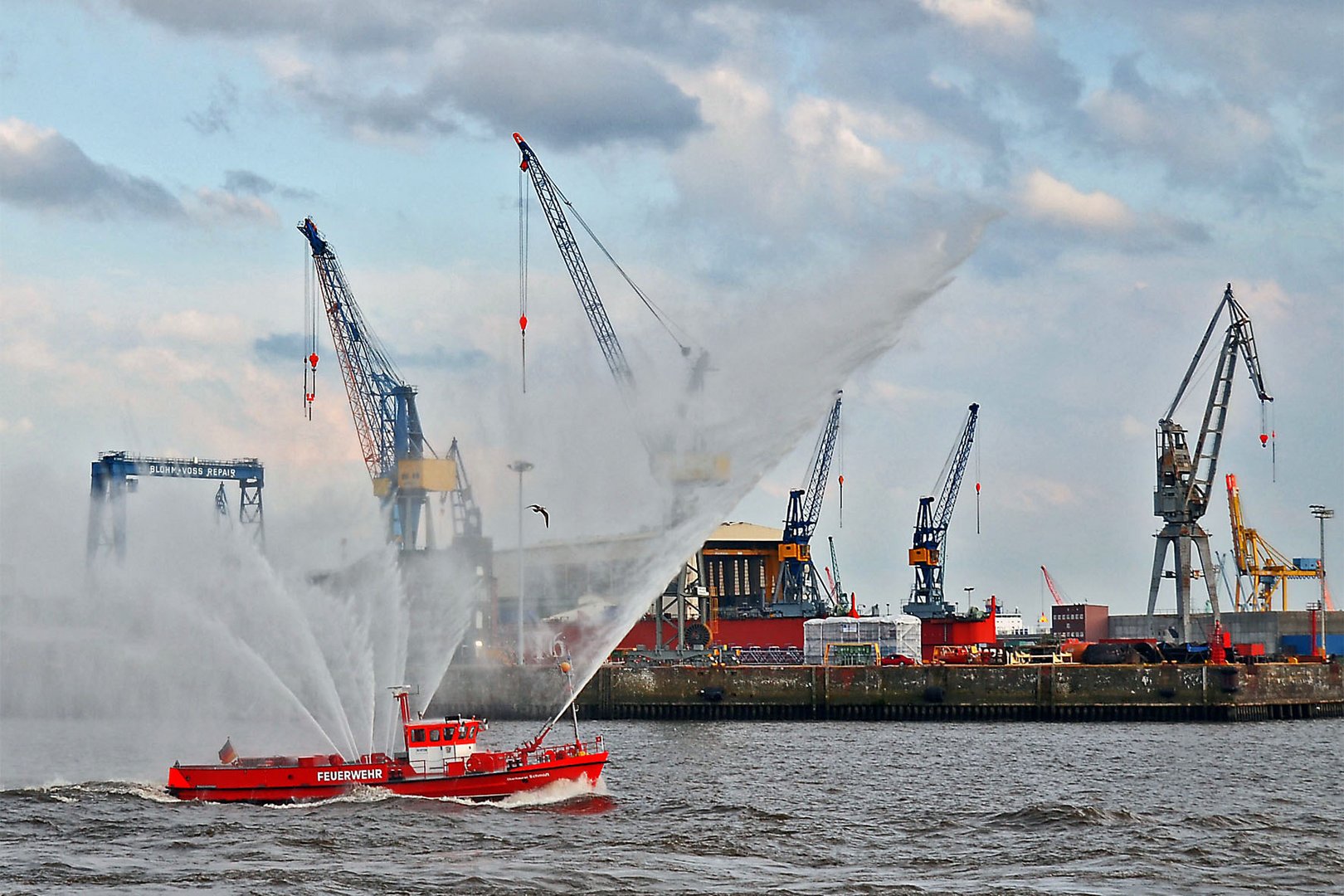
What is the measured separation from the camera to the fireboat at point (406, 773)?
4981 centimetres

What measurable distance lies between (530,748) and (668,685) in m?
51.6

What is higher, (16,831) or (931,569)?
(931,569)

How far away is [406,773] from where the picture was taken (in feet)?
164

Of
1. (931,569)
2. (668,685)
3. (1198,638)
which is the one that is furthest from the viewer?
(931,569)

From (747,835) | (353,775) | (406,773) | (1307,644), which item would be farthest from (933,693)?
(1307,644)

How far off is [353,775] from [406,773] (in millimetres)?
1585

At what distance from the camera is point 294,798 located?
50.1 meters

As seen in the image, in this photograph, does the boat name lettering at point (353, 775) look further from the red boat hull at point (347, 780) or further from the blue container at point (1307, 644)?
the blue container at point (1307, 644)

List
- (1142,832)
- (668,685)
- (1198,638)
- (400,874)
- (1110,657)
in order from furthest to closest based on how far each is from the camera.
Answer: (1198,638) < (1110,657) < (668,685) < (1142,832) < (400,874)

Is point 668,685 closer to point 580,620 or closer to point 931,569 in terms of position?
point 580,620

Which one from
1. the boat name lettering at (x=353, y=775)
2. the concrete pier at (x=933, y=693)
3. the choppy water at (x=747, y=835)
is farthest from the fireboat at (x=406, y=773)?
the concrete pier at (x=933, y=693)

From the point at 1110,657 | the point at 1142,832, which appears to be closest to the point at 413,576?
the point at 1142,832

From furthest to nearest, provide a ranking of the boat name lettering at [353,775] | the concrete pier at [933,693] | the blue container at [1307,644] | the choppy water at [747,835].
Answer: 1. the blue container at [1307,644]
2. the concrete pier at [933,693]
3. the boat name lettering at [353,775]
4. the choppy water at [747,835]

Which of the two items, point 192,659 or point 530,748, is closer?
point 530,748
